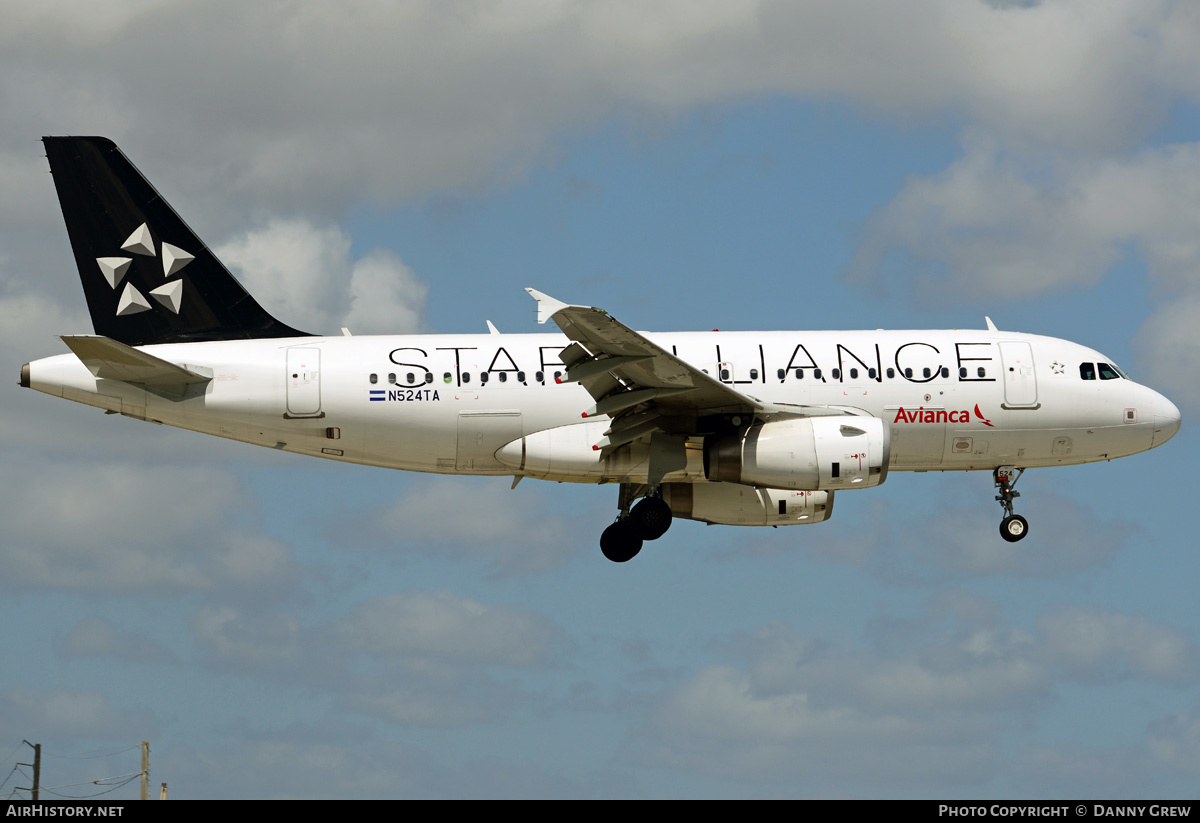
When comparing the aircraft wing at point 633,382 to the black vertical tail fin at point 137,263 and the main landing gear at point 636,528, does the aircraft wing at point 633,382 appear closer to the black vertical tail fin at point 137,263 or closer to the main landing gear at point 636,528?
the main landing gear at point 636,528

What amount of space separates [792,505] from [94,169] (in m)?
20.4

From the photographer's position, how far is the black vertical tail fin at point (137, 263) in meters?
39.5

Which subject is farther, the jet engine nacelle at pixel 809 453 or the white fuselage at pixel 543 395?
the white fuselage at pixel 543 395

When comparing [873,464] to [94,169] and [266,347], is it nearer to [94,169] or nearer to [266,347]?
[266,347]

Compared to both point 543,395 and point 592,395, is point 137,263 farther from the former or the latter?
point 592,395

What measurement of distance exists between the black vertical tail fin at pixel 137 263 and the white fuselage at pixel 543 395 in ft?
3.75

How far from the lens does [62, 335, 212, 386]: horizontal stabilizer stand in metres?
35.8

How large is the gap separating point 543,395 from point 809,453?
21.5 ft

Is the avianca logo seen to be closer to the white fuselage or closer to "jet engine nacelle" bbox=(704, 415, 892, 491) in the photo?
Answer: the white fuselage

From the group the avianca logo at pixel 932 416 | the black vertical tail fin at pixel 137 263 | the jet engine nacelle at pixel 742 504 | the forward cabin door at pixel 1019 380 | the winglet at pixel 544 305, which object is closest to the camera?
the winglet at pixel 544 305

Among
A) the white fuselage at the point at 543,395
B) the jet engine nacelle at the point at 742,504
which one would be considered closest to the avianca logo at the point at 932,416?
the white fuselage at the point at 543,395
